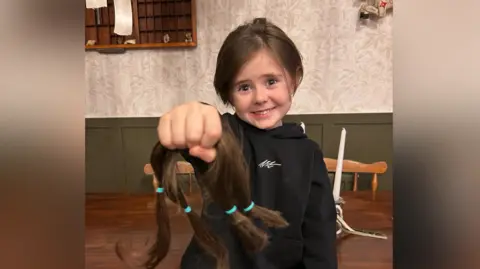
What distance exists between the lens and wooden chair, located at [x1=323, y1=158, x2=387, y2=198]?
1.32ft

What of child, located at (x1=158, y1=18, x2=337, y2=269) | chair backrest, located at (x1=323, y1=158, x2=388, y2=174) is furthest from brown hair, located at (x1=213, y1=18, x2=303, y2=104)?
chair backrest, located at (x1=323, y1=158, x2=388, y2=174)

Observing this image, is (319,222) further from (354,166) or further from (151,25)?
(151,25)

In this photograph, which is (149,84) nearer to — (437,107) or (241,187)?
(241,187)

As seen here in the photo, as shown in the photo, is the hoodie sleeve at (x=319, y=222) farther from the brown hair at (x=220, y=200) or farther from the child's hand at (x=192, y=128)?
the child's hand at (x=192, y=128)

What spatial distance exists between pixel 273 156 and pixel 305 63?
0.28 feet

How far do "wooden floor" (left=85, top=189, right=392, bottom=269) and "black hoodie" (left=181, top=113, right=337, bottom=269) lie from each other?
16 millimetres

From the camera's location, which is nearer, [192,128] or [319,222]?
[192,128]

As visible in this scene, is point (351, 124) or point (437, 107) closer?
point (437, 107)

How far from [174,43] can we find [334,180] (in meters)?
0.20

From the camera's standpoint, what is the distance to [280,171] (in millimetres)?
418

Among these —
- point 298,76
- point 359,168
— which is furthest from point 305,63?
point 359,168

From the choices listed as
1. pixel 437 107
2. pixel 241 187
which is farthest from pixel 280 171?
pixel 437 107

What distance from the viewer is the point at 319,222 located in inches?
16.7

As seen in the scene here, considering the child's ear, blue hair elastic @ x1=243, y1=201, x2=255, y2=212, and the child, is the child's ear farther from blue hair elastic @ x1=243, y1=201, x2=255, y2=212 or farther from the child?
blue hair elastic @ x1=243, y1=201, x2=255, y2=212
